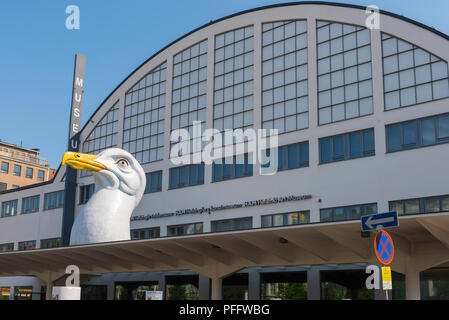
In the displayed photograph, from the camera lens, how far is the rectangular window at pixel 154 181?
41.7 meters

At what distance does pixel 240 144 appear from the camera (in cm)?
3669

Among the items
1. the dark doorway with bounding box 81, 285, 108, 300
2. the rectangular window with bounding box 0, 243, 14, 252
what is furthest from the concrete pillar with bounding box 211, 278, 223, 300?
the rectangular window with bounding box 0, 243, 14, 252

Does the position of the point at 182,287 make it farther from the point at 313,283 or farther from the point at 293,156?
the point at 293,156

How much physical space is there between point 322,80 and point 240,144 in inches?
270

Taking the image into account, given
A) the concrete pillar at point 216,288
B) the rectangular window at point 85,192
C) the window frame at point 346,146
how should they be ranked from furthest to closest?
the rectangular window at point 85,192
the window frame at point 346,146
the concrete pillar at point 216,288

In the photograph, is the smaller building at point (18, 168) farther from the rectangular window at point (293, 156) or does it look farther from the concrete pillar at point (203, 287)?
the rectangular window at point (293, 156)

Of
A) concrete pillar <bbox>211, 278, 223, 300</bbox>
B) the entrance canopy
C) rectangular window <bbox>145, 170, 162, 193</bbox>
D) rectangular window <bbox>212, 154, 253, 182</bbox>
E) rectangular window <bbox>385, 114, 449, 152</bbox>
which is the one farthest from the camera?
rectangular window <bbox>145, 170, 162, 193</bbox>

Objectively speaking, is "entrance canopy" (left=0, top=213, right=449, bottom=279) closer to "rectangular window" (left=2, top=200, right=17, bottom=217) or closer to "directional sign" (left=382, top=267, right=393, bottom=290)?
"directional sign" (left=382, top=267, right=393, bottom=290)

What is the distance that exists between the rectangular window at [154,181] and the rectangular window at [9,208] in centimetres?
1897

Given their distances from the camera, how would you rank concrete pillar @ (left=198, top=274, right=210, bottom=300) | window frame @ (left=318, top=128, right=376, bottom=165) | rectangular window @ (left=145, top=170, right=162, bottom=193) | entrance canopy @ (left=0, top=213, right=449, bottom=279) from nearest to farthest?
entrance canopy @ (left=0, top=213, right=449, bottom=279), window frame @ (left=318, top=128, right=376, bottom=165), concrete pillar @ (left=198, top=274, right=210, bottom=300), rectangular window @ (left=145, top=170, right=162, bottom=193)

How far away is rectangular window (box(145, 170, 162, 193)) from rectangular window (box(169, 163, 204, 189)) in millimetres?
1307

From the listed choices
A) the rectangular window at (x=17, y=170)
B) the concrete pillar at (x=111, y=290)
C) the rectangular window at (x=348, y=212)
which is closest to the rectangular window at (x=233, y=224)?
the rectangular window at (x=348, y=212)

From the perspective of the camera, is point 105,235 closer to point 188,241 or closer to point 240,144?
point 188,241

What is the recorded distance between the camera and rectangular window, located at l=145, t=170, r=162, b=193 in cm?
4169
